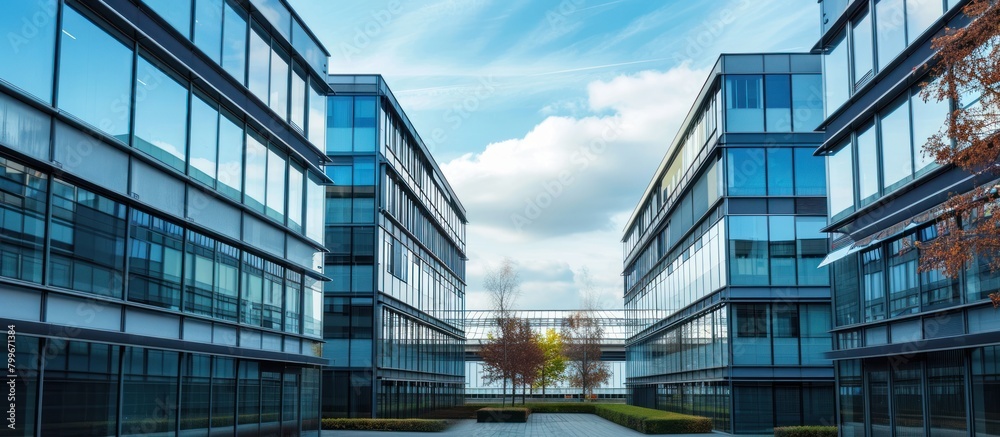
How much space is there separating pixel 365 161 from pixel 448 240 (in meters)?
25.4

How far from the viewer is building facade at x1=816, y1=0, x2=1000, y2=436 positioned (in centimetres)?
1792

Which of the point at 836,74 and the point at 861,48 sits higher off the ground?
the point at 861,48

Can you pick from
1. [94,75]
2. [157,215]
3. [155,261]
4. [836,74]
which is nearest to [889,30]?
[836,74]

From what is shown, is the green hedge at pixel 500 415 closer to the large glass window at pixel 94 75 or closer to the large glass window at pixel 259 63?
the large glass window at pixel 259 63

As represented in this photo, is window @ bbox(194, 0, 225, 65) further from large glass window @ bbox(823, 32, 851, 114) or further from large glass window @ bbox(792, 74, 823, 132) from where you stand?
large glass window @ bbox(792, 74, 823, 132)

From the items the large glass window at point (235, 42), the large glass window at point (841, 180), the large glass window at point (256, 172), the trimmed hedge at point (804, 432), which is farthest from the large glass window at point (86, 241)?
the trimmed hedge at point (804, 432)

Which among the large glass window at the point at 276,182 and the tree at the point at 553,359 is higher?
the large glass window at the point at 276,182

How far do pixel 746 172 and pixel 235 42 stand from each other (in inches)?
924

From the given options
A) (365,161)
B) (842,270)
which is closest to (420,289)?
(365,161)

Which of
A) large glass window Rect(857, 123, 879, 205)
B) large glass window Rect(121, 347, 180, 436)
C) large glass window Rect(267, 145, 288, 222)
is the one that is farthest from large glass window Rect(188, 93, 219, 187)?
large glass window Rect(857, 123, 879, 205)

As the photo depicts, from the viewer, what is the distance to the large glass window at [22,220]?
1298 centimetres

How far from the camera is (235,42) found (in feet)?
69.5

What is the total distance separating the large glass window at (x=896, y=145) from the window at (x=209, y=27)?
14.6 m

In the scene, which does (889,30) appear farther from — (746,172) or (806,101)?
(746,172)
